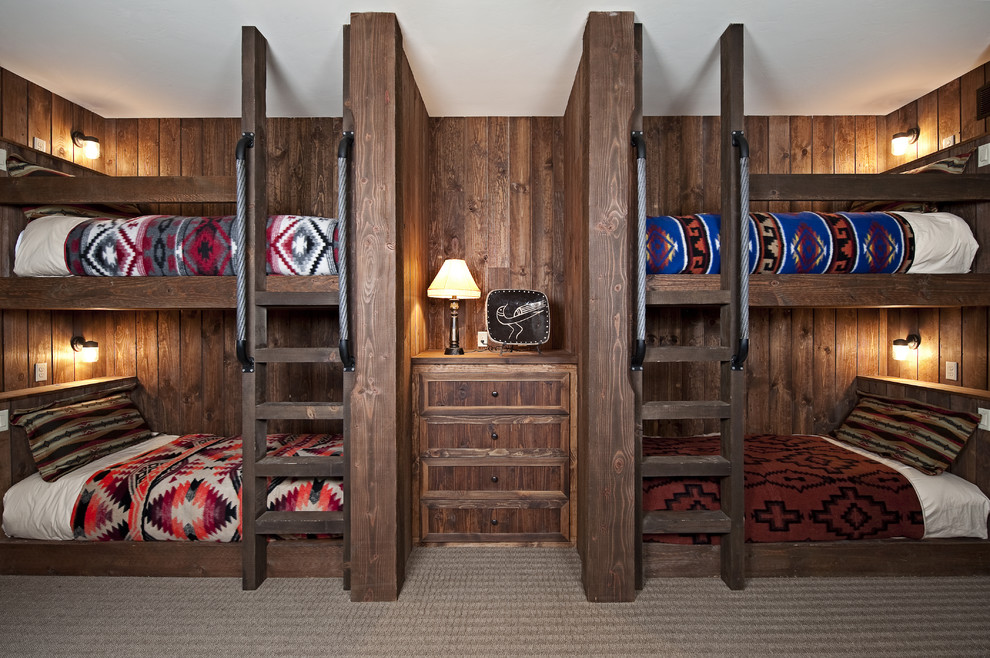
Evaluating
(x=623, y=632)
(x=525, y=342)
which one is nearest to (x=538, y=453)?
(x=525, y=342)

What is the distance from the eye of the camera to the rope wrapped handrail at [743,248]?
2000 mm

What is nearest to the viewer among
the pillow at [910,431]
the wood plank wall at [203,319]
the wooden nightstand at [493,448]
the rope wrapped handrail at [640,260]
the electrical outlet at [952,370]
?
the rope wrapped handrail at [640,260]

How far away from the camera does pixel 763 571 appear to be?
7.06ft

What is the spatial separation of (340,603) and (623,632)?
1.10 metres

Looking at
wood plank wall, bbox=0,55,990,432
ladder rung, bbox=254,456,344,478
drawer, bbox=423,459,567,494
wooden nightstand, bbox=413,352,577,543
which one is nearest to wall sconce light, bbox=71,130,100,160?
wood plank wall, bbox=0,55,990,432

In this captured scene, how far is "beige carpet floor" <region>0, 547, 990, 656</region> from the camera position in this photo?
1700 millimetres

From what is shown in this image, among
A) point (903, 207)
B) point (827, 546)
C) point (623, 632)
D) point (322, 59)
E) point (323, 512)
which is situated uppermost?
point (322, 59)

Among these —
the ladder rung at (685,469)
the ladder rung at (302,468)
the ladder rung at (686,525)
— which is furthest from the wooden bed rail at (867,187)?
the ladder rung at (302,468)

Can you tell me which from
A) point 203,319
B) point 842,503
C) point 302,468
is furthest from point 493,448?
point 203,319

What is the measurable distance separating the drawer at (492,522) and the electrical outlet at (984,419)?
1965 millimetres

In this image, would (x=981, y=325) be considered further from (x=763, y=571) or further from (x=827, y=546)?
(x=763, y=571)

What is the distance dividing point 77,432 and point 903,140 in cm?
471

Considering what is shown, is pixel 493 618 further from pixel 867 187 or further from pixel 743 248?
pixel 867 187

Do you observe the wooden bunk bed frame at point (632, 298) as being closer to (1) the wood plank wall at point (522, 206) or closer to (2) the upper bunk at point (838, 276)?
(2) the upper bunk at point (838, 276)
